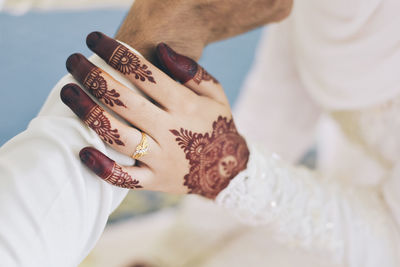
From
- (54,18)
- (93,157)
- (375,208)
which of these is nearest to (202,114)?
(93,157)

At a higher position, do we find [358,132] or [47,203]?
[358,132]

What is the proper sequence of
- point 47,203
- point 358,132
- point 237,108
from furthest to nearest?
point 237,108 → point 358,132 → point 47,203

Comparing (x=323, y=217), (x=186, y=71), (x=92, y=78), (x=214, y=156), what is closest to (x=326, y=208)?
(x=323, y=217)

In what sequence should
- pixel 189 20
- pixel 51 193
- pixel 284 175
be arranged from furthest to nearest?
pixel 284 175 < pixel 189 20 < pixel 51 193

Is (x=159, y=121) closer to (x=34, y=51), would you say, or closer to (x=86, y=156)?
(x=86, y=156)

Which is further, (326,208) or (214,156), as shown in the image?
(326,208)

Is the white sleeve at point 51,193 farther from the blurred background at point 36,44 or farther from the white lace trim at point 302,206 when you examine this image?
the white lace trim at point 302,206

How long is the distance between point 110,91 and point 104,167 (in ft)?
0.30

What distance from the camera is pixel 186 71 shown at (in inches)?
20.4

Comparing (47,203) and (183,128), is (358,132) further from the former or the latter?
(47,203)

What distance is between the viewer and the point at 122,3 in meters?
0.64

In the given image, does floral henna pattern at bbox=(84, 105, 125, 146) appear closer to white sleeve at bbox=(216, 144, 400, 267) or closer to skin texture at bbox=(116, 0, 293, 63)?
skin texture at bbox=(116, 0, 293, 63)

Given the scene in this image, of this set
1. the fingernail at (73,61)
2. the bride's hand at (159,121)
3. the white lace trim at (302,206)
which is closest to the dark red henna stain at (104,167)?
the bride's hand at (159,121)

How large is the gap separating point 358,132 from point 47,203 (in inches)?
27.4
